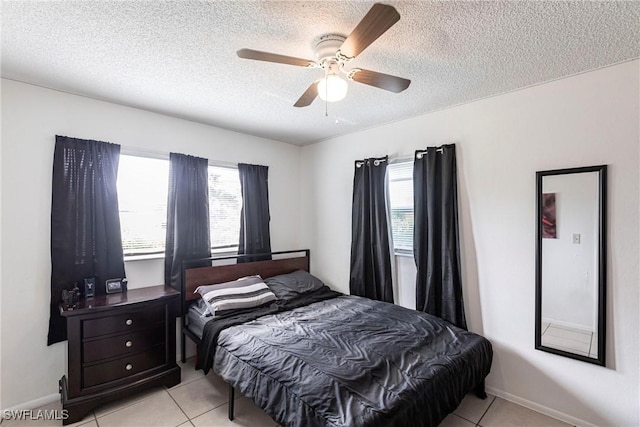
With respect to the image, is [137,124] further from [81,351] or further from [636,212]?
[636,212]

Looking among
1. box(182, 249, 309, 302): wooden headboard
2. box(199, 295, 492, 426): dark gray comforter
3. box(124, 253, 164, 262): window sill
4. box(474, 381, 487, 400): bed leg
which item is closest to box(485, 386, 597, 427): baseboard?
box(474, 381, 487, 400): bed leg

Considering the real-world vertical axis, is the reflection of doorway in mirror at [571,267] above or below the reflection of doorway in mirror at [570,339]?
above

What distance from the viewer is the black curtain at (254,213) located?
3641 mm

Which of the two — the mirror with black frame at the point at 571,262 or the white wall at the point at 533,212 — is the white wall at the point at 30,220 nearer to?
the white wall at the point at 533,212

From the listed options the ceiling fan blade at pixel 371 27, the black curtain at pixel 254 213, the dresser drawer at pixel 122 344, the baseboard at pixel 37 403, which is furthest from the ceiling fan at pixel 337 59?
the baseboard at pixel 37 403

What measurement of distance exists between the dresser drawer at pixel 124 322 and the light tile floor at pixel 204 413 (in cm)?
60

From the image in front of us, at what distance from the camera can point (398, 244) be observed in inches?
129

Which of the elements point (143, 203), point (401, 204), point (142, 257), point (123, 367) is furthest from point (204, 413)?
point (401, 204)

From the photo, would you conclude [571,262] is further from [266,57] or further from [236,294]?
[236,294]

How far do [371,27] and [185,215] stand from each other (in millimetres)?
2590

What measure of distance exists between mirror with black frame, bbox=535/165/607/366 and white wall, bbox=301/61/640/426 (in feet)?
0.20

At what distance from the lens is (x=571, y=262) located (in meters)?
2.20

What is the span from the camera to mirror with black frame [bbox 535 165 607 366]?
2.09 metres

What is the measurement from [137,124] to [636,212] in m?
4.11
